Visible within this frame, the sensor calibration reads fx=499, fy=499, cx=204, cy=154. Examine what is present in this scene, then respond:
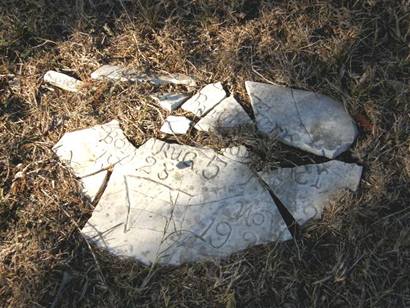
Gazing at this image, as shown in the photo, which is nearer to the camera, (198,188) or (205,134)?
(198,188)

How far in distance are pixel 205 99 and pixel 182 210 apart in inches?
21.1

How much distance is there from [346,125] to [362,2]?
665 mm

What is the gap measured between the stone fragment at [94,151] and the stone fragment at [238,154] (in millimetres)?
389

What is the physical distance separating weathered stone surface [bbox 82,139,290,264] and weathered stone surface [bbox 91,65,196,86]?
0.36 metres

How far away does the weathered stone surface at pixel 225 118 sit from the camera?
2072 mm

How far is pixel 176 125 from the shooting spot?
2.12 meters

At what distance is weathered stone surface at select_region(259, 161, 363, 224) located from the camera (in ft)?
6.08

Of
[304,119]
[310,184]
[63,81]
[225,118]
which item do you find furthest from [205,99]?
[63,81]

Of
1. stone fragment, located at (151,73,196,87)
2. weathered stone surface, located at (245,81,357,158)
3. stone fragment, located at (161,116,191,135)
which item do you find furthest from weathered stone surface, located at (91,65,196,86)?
weathered stone surface, located at (245,81,357,158)

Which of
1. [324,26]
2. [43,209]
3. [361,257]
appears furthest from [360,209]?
[43,209]

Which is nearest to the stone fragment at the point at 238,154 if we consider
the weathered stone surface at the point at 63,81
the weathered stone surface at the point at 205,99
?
the weathered stone surface at the point at 205,99

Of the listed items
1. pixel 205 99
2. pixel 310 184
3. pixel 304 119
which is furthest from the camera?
pixel 205 99

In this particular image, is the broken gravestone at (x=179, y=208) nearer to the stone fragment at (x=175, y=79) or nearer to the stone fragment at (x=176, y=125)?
the stone fragment at (x=176, y=125)

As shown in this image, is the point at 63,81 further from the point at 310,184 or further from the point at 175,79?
the point at 310,184
